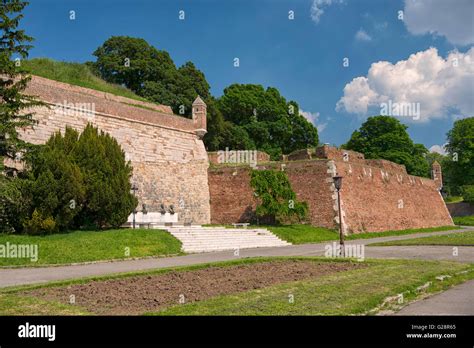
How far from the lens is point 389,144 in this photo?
62000 millimetres

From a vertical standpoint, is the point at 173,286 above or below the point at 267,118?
below

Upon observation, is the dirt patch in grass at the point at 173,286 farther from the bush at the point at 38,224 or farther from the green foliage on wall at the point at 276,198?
the green foliage on wall at the point at 276,198

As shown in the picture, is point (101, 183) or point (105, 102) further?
point (105, 102)

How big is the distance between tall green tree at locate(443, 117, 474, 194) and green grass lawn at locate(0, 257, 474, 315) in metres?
55.4

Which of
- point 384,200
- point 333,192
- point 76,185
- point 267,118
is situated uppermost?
point 267,118

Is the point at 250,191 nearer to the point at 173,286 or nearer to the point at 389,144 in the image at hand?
the point at 173,286

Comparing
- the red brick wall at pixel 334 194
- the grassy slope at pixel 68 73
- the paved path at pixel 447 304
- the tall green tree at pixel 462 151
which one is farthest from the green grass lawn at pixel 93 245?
the tall green tree at pixel 462 151

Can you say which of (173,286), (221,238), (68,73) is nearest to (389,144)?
(68,73)

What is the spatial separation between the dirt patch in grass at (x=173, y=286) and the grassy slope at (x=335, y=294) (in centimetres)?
68

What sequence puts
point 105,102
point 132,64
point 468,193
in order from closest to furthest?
point 105,102 → point 132,64 → point 468,193

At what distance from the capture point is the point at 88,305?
7898 millimetres

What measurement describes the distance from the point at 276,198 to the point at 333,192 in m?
3.74

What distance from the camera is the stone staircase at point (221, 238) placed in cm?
2150

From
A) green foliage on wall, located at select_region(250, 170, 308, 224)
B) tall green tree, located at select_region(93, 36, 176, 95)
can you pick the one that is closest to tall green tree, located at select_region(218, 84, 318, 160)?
tall green tree, located at select_region(93, 36, 176, 95)
